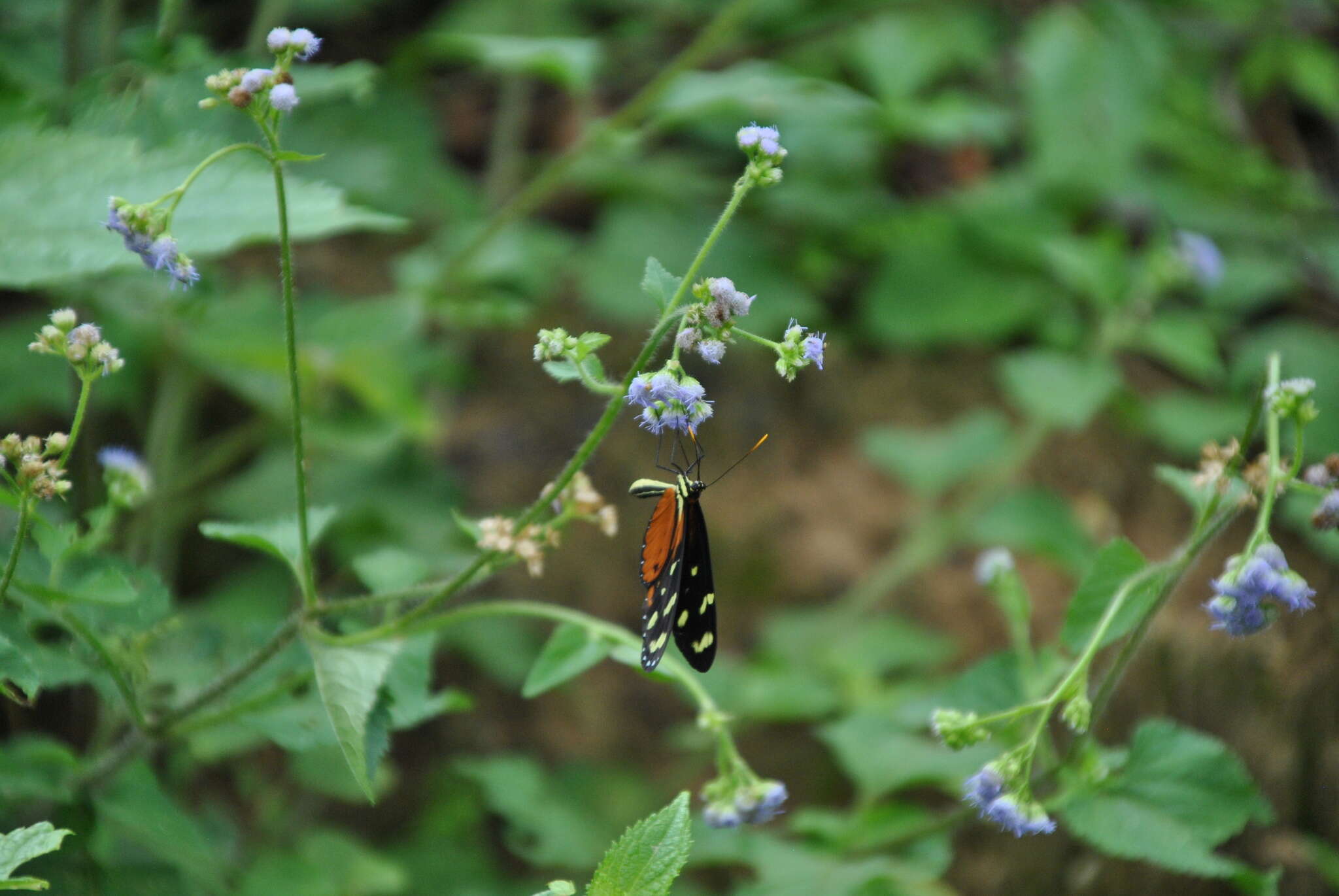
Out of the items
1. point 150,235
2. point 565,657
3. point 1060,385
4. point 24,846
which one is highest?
point 150,235

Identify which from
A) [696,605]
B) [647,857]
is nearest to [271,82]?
[696,605]

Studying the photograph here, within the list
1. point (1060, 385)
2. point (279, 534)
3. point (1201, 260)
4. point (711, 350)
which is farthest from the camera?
→ point (1201, 260)

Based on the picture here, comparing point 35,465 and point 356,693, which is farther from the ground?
point 35,465

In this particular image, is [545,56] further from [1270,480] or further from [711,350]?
[1270,480]

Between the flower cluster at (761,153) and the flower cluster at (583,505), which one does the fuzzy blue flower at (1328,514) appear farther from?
the flower cluster at (583,505)

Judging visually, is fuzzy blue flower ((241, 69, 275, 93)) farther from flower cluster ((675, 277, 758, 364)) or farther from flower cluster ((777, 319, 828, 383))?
flower cluster ((777, 319, 828, 383))

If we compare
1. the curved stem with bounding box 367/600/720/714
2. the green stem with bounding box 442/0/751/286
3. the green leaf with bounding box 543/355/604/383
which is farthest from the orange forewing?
the green stem with bounding box 442/0/751/286

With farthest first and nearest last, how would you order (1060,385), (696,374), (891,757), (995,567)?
(696,374)
(1060,385)
(891,757)
(995,567)
